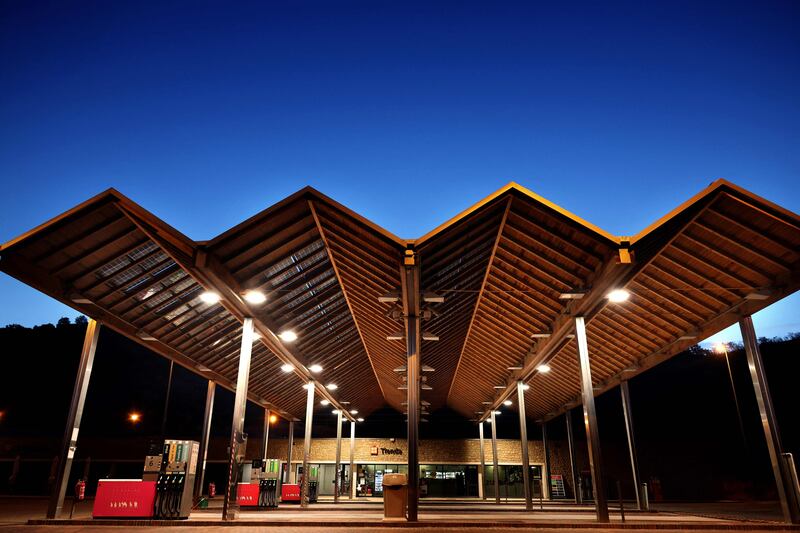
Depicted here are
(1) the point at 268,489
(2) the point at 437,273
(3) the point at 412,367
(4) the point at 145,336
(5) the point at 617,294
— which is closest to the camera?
(5) the point at 617,294

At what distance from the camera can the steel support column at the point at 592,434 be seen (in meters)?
10.3

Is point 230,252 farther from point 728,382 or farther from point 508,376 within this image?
point 728,382

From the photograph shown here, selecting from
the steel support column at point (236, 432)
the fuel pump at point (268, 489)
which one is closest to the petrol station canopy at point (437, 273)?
the steel support column at point (236, 432)

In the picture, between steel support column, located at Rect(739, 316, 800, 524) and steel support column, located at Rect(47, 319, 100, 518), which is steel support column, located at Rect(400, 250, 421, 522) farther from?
steel support column, located at Rect(739, 316, 800, 524)

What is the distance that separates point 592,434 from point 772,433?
3.77 meters

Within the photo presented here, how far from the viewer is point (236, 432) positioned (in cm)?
1144

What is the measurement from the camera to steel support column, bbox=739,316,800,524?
10.1m

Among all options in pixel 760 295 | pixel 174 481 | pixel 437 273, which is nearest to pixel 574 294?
pixel 437 273

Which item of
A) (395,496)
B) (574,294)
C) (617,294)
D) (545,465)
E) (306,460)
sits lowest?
(395,496)

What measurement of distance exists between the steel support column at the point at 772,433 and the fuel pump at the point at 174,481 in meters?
12.8

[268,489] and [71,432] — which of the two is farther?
[268,489]

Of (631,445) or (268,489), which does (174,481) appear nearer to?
(268,489)

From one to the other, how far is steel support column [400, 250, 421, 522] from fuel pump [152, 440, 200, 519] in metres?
5.22

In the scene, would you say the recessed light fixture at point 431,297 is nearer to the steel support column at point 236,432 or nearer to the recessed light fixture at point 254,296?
the recessed light fixture at point 254,296
